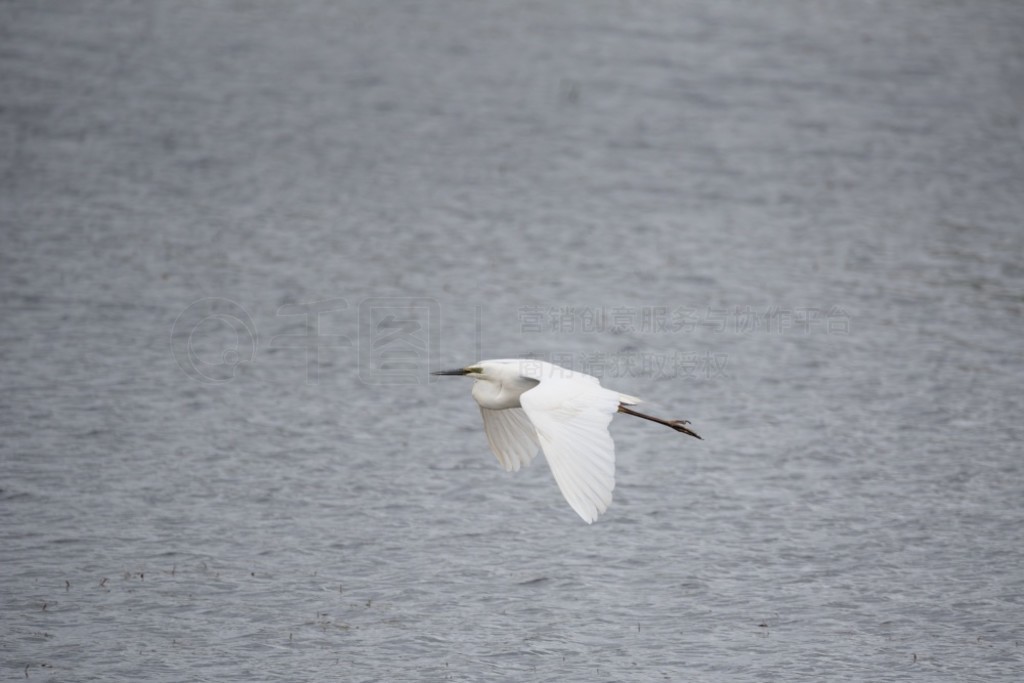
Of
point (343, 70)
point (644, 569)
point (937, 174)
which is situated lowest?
point (644, 569)

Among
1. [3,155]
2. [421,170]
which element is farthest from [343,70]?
[3,155]

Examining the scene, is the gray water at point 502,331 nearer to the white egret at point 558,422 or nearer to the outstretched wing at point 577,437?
the white egret at point 558,422

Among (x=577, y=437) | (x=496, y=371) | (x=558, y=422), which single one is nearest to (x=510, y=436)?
(x=496, y=371)

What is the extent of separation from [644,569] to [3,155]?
338 inches

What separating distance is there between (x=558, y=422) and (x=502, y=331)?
4.45 metres

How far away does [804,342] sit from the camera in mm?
10195

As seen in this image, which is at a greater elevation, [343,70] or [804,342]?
[343,70]

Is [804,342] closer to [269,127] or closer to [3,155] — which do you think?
[269,127]

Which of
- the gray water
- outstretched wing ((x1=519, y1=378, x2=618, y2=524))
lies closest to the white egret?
outstretched wing ((x1=519, y1=378, x2=618, y2=524))

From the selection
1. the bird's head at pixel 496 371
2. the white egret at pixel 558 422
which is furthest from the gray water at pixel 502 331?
the bird's head at pixel 496 371

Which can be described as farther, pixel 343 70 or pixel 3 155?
pixel 343 70

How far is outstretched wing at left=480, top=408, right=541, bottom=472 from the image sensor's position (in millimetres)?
6527

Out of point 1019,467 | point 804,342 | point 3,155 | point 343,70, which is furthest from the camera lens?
point 343,70

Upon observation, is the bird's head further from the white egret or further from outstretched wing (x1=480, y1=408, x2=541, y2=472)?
outstretched wing (x1=480, y1=408, x2=541, y2=472)
